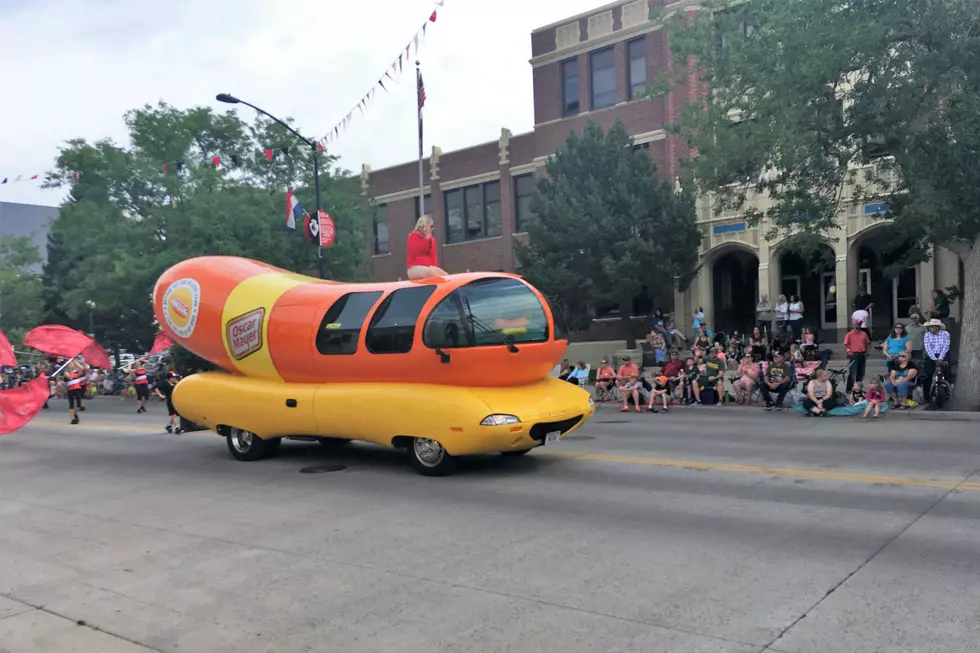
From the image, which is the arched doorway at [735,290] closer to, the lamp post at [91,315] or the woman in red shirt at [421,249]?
the woman in red shirt at [421,249]

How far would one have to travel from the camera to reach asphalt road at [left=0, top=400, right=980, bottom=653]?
4562 mm

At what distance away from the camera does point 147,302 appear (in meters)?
29.2

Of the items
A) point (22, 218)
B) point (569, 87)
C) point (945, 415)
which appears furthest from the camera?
point (22, 218)

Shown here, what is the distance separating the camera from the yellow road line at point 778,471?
8070 millimetres

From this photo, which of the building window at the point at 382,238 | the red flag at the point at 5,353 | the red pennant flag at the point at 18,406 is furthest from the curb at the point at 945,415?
the building window at the point at 382,238

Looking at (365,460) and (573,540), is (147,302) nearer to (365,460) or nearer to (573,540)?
(365,460)

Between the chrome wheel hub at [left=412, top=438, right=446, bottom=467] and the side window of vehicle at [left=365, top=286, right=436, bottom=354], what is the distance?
112cm

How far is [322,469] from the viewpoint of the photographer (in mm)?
10586

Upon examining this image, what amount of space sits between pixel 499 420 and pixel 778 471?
3208 mm

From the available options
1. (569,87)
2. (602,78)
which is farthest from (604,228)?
(569,87)

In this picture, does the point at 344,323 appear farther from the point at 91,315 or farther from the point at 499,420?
the point at 91,315

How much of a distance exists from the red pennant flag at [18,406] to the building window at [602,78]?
23.5 meters

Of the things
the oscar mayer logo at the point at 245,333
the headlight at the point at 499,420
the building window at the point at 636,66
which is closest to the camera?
the headlight at the point at 499,420

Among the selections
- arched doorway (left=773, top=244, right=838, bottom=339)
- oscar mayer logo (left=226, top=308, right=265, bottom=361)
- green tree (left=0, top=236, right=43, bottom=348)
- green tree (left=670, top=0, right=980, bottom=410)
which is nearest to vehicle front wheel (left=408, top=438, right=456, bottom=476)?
oscar mayer logo (left=226, top=308, right=265, bottom=361)
